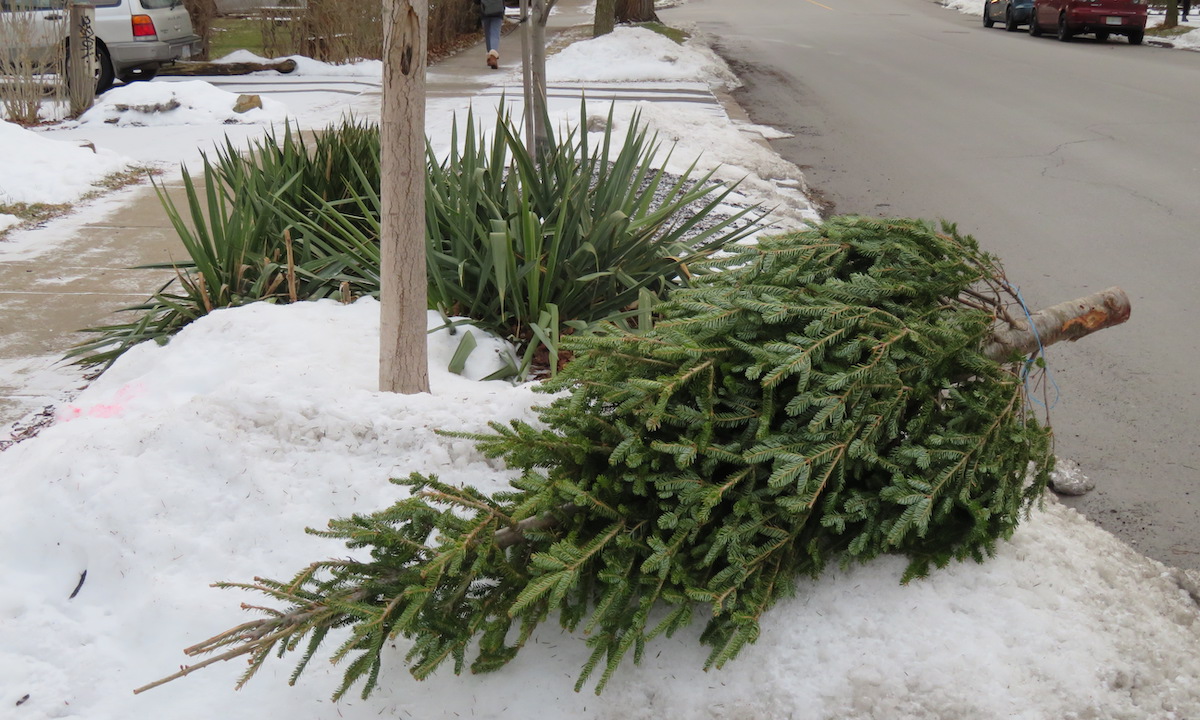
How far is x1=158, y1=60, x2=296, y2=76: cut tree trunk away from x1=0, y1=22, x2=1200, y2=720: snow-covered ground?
42.9 ft

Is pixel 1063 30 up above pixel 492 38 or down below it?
above

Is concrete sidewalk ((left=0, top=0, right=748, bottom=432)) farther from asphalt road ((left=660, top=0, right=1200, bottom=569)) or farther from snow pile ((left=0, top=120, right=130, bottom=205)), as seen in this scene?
asphalt road ((left=660, top=0, right=1200, bottom=569))

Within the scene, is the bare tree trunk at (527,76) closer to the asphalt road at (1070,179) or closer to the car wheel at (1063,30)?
the asphalt road at (1070,179)

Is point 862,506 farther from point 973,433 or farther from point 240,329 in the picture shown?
point 240,329

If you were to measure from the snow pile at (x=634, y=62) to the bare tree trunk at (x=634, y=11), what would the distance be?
9.99 feet

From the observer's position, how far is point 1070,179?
8.74 m

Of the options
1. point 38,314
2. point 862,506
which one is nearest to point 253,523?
point 862,506

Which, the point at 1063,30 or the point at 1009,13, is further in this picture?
the point at 1009,13

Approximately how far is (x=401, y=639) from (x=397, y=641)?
12mm

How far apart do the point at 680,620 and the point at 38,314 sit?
14.5ft

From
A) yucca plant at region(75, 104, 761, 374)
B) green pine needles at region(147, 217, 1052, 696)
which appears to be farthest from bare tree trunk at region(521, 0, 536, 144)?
green pine needles at region(147, 217, 1052, 696)

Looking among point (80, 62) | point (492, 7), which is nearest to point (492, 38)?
point (492, 7)

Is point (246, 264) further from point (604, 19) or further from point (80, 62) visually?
point (604, 19)

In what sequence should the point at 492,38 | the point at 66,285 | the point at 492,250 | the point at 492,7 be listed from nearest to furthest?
the point at 492,250 → the point at 66,285 → the point at 492,7 → the point at 492,38
